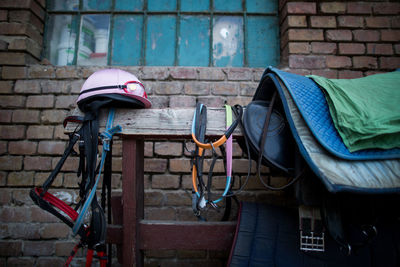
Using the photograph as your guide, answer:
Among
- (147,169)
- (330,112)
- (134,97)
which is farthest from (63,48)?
(330,112)

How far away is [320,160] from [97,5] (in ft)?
7.03

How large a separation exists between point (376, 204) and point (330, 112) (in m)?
0.37

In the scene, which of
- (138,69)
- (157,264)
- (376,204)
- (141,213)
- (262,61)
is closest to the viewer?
(376,204)

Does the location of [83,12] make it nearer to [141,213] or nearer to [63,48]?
[63,48]

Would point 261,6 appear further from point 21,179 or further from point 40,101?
point 21,179

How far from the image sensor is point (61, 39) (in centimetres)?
194

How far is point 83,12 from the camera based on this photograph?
195 centimetres

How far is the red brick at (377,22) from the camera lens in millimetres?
1733

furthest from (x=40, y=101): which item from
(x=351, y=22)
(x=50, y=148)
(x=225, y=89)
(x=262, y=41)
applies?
(x=351, y=22)

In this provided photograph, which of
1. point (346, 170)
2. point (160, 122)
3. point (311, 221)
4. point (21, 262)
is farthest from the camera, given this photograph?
point (21, 262)

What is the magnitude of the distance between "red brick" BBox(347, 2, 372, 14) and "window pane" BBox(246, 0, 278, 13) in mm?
551

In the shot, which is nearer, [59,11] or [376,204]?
[376,204]

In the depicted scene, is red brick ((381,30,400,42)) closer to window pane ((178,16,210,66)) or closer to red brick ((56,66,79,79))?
window pane ((178,16,210,66))

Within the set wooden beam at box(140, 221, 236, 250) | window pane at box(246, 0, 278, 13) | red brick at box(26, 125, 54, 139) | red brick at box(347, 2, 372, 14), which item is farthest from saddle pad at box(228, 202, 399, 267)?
window pane at box(246, 0, 278, 13)
